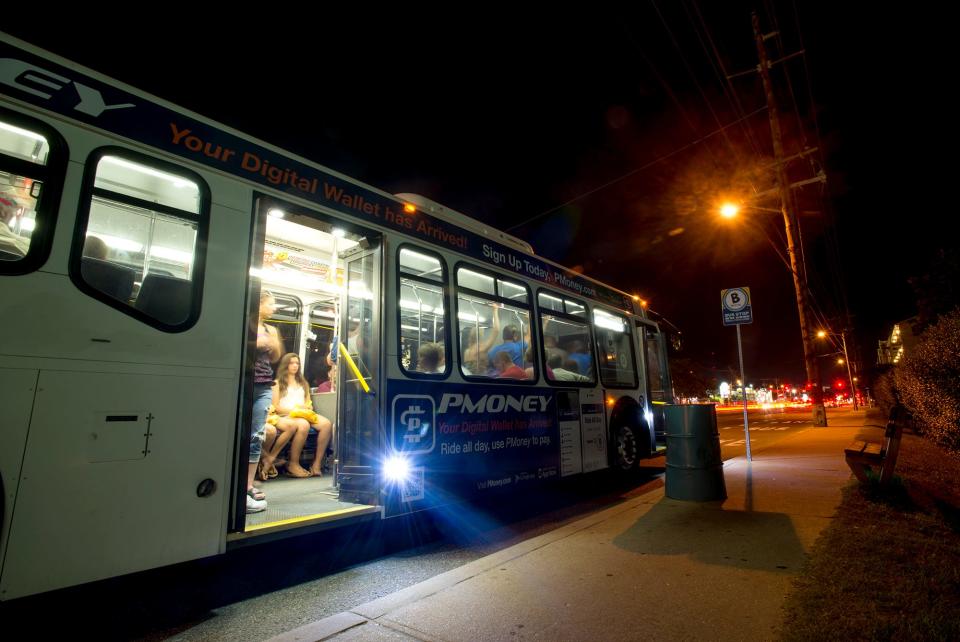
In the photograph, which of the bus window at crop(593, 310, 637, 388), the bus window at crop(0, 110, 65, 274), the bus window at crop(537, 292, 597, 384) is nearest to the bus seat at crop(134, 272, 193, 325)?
the bus window at crop(0, 110, 65, 274)

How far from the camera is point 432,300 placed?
16.5 ft

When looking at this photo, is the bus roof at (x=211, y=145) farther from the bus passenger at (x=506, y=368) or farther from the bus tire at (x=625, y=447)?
the bus tire at (x=625, y=447)

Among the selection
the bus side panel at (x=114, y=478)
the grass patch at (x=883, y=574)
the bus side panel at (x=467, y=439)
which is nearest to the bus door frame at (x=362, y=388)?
the bus side panel at (x=467, y=439)

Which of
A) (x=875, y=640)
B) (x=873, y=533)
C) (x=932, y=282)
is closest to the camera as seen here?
(x=875, y=640)

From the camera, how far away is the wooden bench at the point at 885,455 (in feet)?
16.8

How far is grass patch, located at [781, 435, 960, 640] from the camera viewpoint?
245cm

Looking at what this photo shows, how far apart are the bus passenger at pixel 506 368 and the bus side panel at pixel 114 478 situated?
3.11 m

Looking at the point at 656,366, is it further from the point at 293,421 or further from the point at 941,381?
the point at 293,421

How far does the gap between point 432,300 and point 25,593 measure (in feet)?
11.6

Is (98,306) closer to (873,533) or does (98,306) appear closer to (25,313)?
(25,313)

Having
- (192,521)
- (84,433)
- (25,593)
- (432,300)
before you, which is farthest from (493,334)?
(25,593)

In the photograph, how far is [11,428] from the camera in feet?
7.97

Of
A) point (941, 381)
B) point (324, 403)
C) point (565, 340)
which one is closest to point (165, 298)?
point (324, 403)

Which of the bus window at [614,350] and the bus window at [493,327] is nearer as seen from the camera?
the bus window at [493,327]
